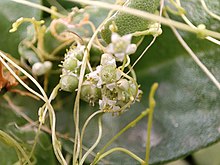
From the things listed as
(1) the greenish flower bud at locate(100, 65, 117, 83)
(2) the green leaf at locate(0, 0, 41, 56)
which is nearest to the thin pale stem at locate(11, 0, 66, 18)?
(2) the green leaf at locate(0, 0, 41, 56)

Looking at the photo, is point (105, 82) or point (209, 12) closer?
point (105, 82)

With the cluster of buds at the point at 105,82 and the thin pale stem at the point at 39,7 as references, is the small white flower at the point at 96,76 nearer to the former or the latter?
the cluster of buds at the point at 105,82

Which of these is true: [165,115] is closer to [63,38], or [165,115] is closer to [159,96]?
[159,96]

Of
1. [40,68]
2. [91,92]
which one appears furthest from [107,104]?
[40,68]

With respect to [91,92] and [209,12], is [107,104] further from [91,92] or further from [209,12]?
[209,12]

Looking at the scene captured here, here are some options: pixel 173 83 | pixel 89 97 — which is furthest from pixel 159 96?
pixel 89 97

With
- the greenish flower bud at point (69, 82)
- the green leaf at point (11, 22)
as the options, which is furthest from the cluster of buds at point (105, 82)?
the green leaf at point (11, 22)

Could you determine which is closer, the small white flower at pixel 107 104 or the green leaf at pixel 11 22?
the small white flower at pixel 107 104
